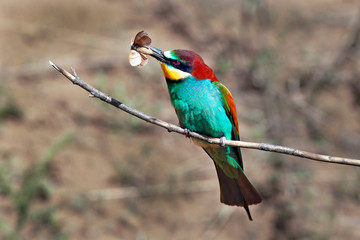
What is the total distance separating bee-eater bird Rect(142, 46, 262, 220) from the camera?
2.00 meters

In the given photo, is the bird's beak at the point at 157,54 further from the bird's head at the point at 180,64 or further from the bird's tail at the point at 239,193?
the bird's tail at the point at 239,193

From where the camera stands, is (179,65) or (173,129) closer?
(173,129)

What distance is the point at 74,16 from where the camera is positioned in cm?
469

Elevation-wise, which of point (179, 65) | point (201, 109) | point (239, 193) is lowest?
point (239, 193)

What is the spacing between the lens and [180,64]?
1978mm

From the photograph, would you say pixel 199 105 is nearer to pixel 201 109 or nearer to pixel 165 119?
pixel 201 109

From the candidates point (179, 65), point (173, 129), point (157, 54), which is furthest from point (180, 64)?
point (173, 129)

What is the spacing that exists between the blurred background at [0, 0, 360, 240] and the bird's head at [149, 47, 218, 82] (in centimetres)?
109

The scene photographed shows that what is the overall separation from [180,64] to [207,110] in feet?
0.79

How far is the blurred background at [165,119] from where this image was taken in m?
3.36

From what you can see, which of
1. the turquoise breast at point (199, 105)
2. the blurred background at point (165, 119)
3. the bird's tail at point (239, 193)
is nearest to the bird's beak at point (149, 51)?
the turquoise breast at point (199, 105)

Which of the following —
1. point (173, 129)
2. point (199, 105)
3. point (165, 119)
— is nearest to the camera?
point (173, 129)

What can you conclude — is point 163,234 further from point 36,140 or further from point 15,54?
point 15,54

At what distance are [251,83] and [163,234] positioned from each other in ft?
5.58
